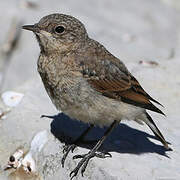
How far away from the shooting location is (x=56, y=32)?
269 inches

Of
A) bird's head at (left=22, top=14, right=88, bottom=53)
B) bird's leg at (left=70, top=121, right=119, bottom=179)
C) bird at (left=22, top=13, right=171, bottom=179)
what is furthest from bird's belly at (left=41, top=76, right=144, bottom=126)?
bird's head at (left=22, top=14, right=88, bottom=53)

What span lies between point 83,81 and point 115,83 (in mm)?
488

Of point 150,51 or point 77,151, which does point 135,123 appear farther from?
point 150,51

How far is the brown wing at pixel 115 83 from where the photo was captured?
6770mm

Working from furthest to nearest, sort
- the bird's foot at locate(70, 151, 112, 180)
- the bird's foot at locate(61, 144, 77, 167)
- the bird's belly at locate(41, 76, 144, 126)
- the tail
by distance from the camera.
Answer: the tail, the bird's foot at locate(61, 144, 77, 167), the bird's foot at locate(70, 151, 112, 180), the bird's belly at locate(41, 76, 144, 126)

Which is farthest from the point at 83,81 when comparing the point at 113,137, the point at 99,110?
the point at 113,137

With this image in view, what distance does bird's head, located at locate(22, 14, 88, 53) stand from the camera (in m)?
6.80

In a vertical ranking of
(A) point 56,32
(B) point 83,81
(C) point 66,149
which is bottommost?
(C) point 66,149

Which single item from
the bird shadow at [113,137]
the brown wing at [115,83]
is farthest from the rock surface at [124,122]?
the brown wing at [115,83]

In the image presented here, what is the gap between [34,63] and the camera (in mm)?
11430

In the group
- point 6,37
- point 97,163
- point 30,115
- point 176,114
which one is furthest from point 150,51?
point 97,163

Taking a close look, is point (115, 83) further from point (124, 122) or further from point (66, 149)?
point (124, 122)

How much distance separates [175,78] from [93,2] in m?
5.27

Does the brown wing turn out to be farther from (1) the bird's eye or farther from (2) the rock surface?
(2) the rock surface
